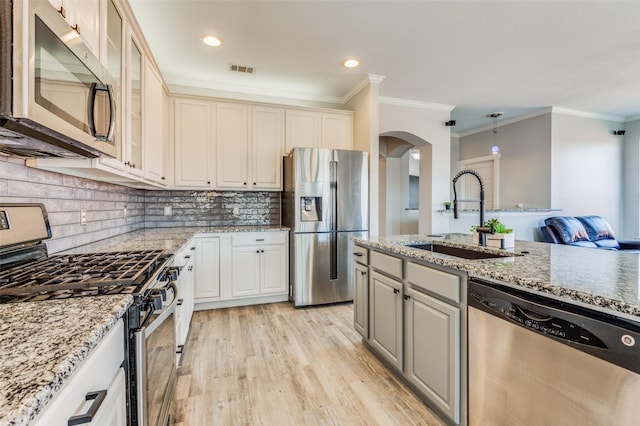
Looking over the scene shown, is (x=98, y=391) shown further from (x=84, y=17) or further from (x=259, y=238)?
(x=259, y=238)

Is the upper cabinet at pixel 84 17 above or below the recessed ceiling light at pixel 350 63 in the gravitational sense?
below

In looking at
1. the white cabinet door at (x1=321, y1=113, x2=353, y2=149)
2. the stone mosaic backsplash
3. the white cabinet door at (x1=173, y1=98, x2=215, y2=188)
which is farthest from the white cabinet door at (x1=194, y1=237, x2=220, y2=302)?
the white cabinet door at (x1=321, y1=113, x2=353, y2=149)

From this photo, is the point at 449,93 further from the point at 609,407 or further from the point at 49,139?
the point at 49,139

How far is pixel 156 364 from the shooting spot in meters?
1.22

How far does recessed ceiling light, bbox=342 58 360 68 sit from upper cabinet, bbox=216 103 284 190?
3.25ft

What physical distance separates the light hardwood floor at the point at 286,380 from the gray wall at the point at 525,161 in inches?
166

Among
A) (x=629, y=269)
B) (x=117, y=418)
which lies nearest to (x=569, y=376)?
(x=629, y=269)

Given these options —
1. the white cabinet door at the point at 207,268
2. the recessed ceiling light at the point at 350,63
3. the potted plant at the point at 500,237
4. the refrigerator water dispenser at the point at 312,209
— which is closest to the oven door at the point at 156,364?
the white cabinet door at the point at 207,268

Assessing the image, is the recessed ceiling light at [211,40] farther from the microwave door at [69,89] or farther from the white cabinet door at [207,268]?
the white cabinet door at [207,268]

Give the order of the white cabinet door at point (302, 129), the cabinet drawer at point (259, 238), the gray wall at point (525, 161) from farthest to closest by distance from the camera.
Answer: the gray wall at point (525, 161) → the white cabinet door at point (302, 129) → the cabinet drawer at point (259, 238)

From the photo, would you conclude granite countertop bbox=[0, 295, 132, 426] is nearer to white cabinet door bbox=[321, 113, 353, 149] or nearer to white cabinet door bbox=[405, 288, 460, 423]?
white cabinet door bbox=[405, 288, 460, 423]

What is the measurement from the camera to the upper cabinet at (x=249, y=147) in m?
3.63

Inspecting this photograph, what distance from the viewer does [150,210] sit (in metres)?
3.62

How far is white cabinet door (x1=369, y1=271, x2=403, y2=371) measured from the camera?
193cm
